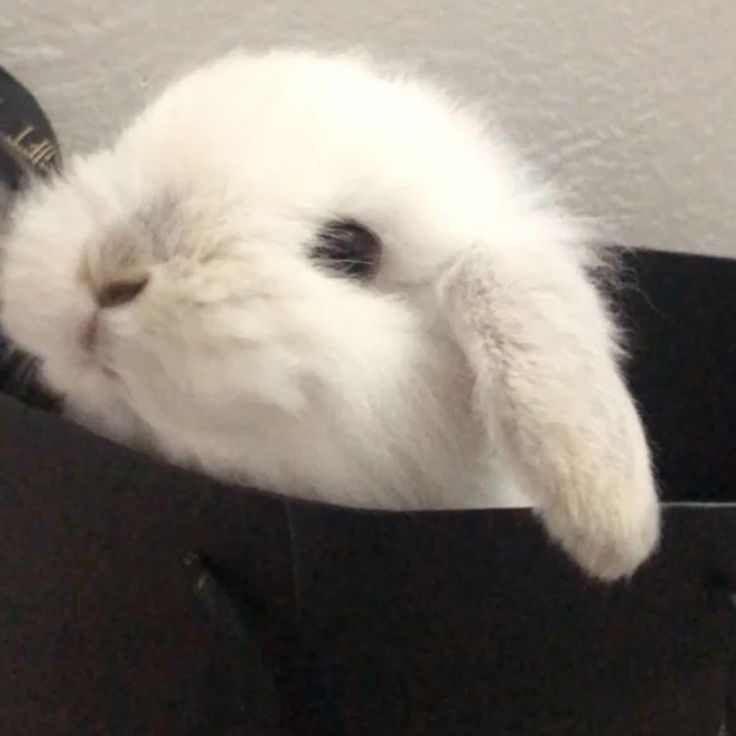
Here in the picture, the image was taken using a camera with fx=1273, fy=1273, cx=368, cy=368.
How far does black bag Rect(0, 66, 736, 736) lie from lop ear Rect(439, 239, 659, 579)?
2 centimetres

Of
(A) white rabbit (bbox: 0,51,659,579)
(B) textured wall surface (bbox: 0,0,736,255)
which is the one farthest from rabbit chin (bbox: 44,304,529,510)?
(B) textured wall surface (bbox: 0,0,736,255)

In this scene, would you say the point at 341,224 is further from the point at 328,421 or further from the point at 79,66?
the point at 79,66

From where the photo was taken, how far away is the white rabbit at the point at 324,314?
55 centimetres

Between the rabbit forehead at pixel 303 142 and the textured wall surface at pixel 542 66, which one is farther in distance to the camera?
the textured wall surface at pixel 542 66

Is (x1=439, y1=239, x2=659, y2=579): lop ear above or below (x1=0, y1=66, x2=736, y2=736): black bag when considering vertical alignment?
above

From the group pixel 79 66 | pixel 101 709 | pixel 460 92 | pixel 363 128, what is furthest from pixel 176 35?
pixel 101 709

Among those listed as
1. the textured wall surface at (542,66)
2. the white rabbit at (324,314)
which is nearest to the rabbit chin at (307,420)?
the white rabbit at (324,314)

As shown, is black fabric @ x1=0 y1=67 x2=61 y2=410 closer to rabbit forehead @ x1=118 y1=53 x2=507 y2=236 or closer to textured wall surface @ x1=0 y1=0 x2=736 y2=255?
rabbit forehead @ x1=118 y1=53 x2=507 y2=236

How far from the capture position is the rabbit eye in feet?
1.99

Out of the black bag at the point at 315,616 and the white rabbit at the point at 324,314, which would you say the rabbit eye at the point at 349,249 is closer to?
the white rabbit at the point at 324,314

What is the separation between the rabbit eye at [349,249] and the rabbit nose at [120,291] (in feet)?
0.29

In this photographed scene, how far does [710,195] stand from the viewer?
117 cm

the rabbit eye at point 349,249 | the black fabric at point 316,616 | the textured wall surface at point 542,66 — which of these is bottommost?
the black fabric at point 316,616

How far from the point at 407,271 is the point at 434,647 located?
195mm
